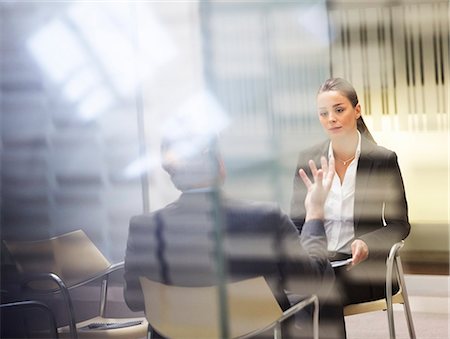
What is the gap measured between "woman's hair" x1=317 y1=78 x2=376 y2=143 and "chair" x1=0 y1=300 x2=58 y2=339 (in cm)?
62

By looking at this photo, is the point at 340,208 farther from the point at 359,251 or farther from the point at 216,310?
the point at 216,310

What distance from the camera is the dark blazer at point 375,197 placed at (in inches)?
48.4

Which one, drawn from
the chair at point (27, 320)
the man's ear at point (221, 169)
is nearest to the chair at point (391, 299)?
the man's ear at point (221, 169)

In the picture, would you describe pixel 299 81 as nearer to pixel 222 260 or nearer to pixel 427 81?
pixel 427 81

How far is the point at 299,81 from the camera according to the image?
1219mm

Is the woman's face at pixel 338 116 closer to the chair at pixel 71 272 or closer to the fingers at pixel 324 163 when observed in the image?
the fingers at pixel 324 163

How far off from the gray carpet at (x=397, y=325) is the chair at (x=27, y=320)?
1.70 feet

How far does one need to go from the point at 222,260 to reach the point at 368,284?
0.76 feet

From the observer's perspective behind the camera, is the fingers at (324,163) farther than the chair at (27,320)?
No

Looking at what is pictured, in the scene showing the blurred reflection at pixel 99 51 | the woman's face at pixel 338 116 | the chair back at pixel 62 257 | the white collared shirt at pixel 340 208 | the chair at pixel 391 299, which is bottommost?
the chair at pixel 391 299


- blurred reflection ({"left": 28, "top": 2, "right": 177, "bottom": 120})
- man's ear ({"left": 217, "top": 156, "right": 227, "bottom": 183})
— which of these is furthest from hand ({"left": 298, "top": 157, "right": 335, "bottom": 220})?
blurred reflection ({"left": 28, "top": 2, "right": 177, "bottom": 120})

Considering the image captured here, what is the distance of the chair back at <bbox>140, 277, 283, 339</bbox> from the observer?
123 centimetres

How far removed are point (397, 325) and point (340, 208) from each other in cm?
22

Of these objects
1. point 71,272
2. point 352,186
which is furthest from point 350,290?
point 71,272
